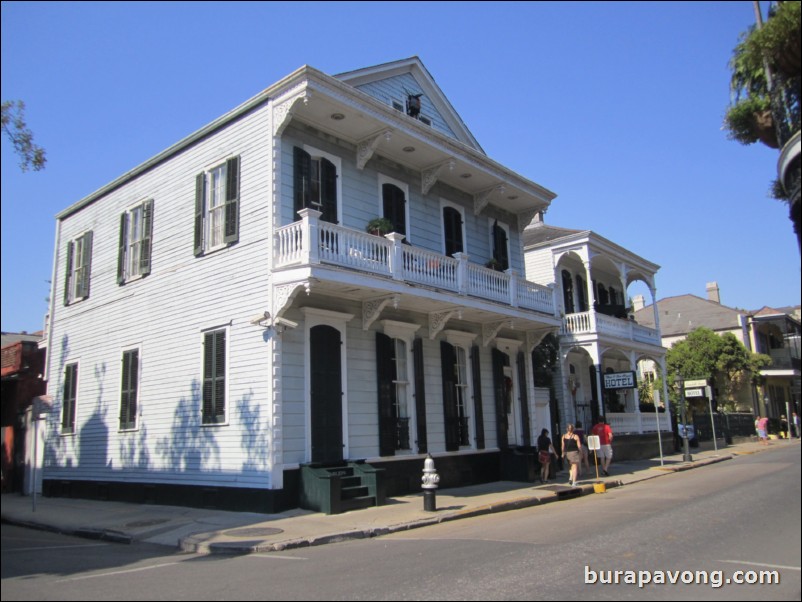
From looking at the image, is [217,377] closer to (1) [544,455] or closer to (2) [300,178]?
(2) [300,178]

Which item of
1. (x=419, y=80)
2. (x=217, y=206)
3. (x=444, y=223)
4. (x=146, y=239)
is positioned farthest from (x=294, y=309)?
(x=419, y=80)

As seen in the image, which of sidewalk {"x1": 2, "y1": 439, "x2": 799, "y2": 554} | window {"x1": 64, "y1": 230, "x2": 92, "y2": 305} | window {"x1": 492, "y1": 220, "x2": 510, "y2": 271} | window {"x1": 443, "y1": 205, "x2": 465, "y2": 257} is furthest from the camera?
window {"x1": 492, "y1": 220, "x2": 510, "y2": 271}

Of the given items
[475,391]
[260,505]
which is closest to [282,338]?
[260,505]

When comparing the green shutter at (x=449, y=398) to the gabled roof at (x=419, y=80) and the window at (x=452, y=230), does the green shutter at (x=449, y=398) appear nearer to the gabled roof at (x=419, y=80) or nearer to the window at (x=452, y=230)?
the window at (x=452, y=230)

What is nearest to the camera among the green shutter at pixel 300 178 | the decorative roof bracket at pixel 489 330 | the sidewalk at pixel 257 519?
the sidewalk at pixel 257 519

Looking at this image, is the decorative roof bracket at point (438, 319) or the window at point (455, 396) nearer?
the decorative roof bracket at point (438, 319)

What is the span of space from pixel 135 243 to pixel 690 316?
44.0 metres

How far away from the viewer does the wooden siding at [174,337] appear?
47.3 ft

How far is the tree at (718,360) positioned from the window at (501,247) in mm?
22884

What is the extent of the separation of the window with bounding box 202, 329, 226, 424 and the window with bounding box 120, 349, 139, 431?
3472 mm

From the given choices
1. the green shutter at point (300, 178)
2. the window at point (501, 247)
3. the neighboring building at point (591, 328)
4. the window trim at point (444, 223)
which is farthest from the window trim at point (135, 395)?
the neighboring building at point (591, 328)

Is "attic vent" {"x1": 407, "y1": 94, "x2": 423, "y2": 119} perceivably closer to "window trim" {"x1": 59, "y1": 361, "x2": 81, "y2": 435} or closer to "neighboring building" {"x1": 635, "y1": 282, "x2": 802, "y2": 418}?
"window trim" {"x1": 59, "y1": 361, "x2": 81, "y2": 435}

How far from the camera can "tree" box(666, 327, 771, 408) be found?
39906 mm

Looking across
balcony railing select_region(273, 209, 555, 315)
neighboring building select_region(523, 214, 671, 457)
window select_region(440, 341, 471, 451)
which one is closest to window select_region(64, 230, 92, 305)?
balcony railing select_region(273, 209, 555, 315)
